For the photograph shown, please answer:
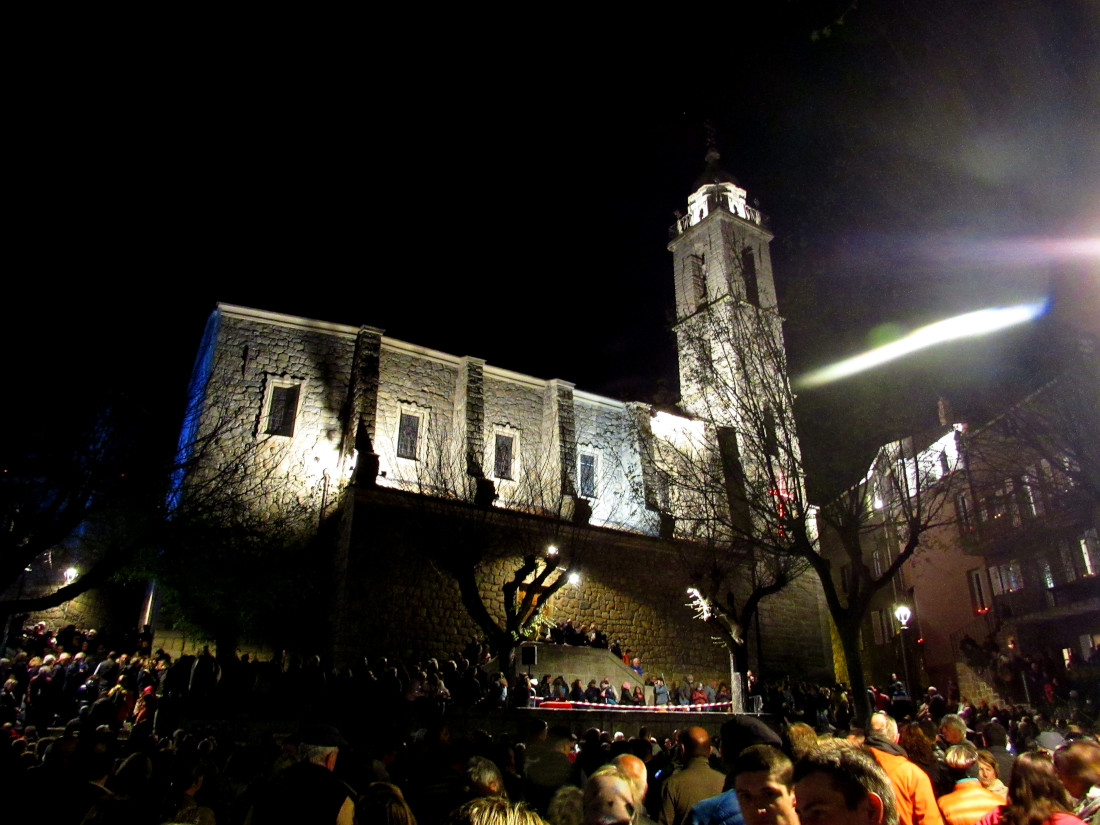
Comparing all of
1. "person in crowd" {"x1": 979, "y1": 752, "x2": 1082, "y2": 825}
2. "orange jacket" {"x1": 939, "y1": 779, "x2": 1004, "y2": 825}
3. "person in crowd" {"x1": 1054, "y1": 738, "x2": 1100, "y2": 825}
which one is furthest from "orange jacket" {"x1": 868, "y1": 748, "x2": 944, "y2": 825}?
"person in crowd" {"x1": 1054, "y1": 738, "x2": 1100, "y2": 825}

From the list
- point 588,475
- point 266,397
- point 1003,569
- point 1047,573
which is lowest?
point 1047,573

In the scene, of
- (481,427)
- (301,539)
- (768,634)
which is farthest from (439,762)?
(768,634)

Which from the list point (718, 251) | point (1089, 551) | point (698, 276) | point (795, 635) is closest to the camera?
point (1089, 551)

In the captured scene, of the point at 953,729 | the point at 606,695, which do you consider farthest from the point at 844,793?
the point at 606,695

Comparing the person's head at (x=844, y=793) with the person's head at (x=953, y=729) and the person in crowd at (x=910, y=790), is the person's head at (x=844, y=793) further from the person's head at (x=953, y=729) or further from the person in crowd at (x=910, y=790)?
the person's head at (x=953, y=729)

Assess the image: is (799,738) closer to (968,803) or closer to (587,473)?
(968,803)

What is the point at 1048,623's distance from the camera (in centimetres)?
2636

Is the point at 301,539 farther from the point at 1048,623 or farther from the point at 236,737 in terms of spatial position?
the point at 1048,623

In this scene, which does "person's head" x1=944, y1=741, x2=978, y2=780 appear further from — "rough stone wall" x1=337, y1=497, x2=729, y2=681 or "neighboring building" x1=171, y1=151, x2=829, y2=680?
"rough stone wall" x1=337, y1=497, x2=729, y2=681

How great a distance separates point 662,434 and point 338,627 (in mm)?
16765

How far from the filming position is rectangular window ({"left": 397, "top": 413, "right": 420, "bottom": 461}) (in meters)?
26.6

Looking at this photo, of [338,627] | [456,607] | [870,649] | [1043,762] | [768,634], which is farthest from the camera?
[870,649]

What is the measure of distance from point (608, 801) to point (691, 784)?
156cm

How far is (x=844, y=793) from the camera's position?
2389 mm
